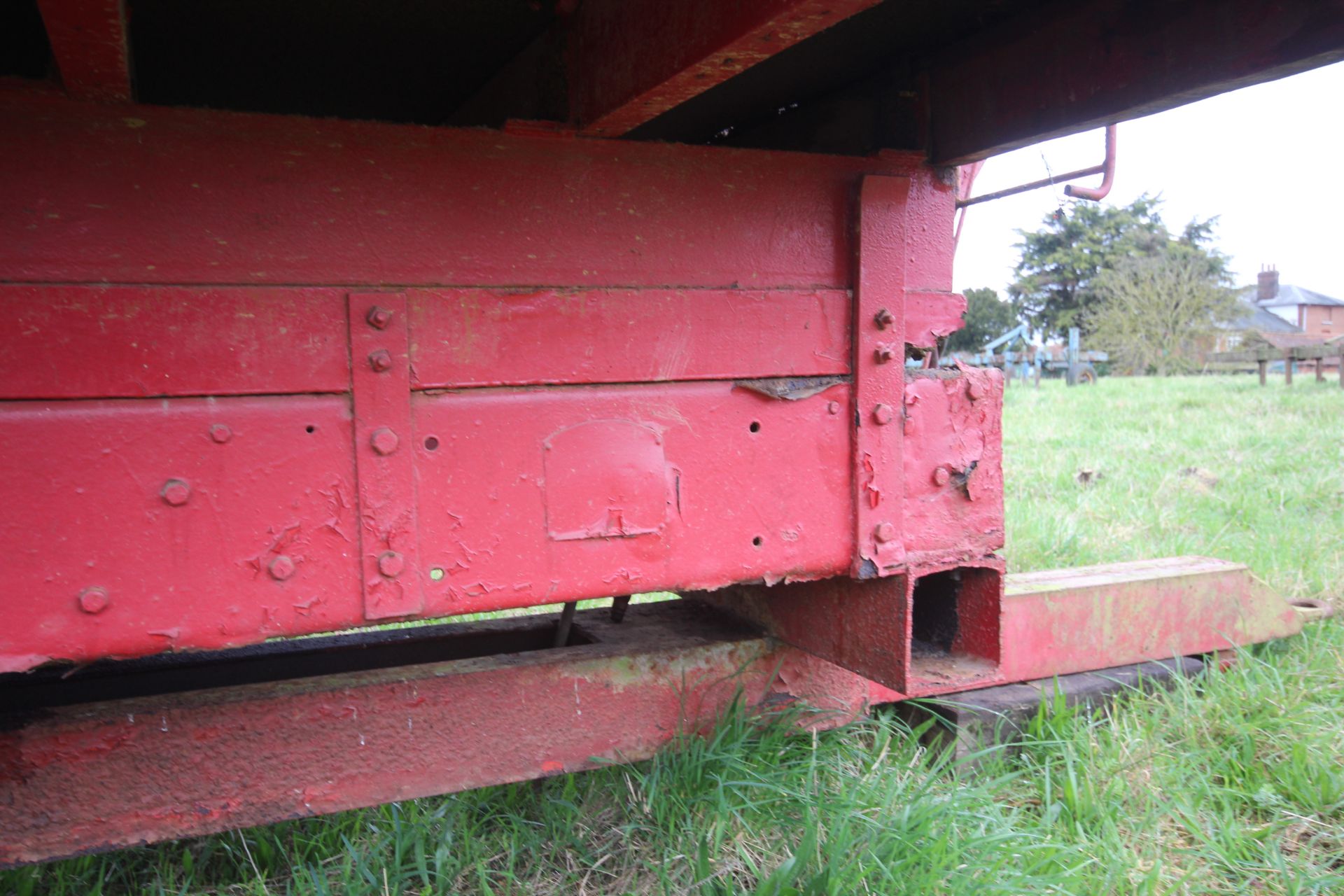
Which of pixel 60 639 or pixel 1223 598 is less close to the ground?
pixel 60 639

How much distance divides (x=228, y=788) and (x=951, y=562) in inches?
60.6

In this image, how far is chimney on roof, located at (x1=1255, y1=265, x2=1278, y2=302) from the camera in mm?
64812

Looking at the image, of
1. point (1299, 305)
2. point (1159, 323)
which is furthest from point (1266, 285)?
point (1159, 323)

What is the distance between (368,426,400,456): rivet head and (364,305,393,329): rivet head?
0.17m

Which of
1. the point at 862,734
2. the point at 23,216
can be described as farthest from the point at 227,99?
the point at 862,734

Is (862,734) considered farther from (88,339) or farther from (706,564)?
(88,339)

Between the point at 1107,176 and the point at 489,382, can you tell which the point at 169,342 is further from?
the point at 1107,176

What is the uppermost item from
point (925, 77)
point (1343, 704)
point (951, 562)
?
point (925, 77)

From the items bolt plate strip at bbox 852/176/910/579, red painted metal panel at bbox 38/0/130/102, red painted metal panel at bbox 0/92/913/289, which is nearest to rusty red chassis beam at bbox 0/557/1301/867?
bolt plate strip at bbox 852/176/910/579

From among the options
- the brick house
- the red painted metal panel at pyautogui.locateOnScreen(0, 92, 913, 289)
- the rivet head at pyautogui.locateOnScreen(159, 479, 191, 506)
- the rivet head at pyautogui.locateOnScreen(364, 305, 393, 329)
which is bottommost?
the rivet head at pyautogui.locateOnScreen(159, 479, 191, 506)

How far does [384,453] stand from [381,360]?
155 mm

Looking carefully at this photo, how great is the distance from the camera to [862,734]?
263 cm

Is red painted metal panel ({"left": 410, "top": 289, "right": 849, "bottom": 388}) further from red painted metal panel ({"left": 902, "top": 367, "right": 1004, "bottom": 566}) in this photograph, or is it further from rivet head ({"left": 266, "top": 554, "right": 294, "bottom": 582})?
rivet head ({"left": 266, "top": 554, "right": 294, "bottom": 582})

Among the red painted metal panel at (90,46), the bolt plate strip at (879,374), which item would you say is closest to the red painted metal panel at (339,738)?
the bolt plate strip at (879,374)
